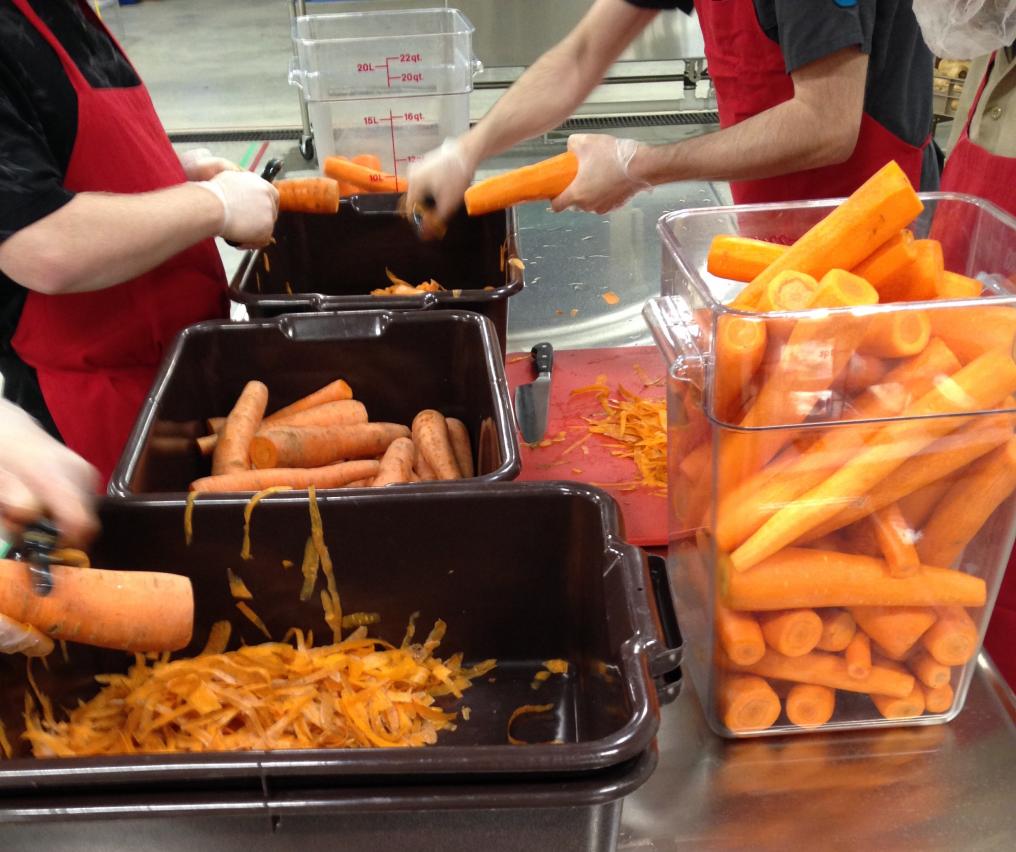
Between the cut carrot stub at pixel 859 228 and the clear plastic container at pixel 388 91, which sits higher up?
the clear plastic container at pixel 388 91

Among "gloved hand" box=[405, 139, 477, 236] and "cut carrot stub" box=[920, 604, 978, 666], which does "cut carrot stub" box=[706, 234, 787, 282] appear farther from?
"gloved hand" box=[405, 139, 477, 236]

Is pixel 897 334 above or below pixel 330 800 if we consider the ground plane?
above

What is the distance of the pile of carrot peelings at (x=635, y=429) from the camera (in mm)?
1370

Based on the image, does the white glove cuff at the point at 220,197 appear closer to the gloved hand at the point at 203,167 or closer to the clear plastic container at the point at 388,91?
the gloved hand at the point at 203,167

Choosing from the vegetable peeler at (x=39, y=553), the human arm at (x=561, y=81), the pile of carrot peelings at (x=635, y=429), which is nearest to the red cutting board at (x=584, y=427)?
the pile of carrot peelings at (x=635, y=429)

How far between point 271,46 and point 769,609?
21.9ft

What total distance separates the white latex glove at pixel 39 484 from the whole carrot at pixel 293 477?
247mm

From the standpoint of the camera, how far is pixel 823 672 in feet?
2.84

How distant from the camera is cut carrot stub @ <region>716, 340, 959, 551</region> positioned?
772 millimetres

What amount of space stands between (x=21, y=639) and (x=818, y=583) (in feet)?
2.25

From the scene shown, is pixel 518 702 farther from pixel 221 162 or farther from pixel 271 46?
pixel 271 46

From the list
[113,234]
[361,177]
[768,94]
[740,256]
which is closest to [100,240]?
[113,234]

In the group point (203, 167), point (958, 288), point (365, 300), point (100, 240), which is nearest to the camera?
point (958, 288)

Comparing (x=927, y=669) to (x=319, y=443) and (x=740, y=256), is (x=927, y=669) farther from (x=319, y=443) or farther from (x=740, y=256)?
(x=319, y=443)
